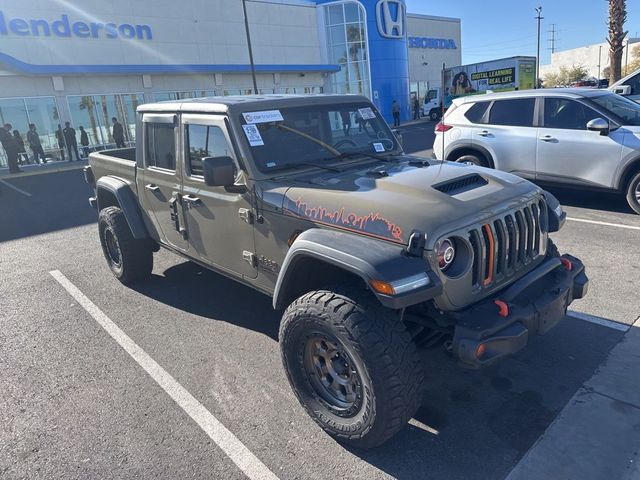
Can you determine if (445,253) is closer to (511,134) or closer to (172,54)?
(511,134)

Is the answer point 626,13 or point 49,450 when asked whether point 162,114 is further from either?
point 626,13

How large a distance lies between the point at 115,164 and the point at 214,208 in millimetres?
2168

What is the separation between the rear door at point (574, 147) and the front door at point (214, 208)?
18.8ft

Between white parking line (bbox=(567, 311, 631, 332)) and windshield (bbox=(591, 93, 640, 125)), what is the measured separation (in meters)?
4.01

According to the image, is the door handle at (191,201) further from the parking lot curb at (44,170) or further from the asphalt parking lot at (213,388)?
the parking lot curb at (44,170)

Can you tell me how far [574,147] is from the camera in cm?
729

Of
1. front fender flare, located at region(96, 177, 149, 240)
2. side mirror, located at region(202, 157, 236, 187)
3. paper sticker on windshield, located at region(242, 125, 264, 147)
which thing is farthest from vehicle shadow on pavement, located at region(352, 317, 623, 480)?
front fender flare, located at region(96, 177, 149, 240)

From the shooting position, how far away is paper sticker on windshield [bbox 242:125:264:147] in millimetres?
3639

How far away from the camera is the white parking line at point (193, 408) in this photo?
2.84 meters

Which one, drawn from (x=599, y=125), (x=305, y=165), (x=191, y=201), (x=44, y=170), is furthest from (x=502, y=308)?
(x=44, y=170)

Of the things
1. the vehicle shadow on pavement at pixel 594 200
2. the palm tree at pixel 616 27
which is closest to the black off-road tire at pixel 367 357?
the vehicle shadow on pavement at pixel 594 200

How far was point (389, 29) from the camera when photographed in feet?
110

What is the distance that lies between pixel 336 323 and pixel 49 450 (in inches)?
77.8

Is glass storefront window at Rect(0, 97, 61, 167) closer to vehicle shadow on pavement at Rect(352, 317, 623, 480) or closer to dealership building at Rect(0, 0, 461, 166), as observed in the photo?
dealership building at Rect(0, 0, 461, 166)
